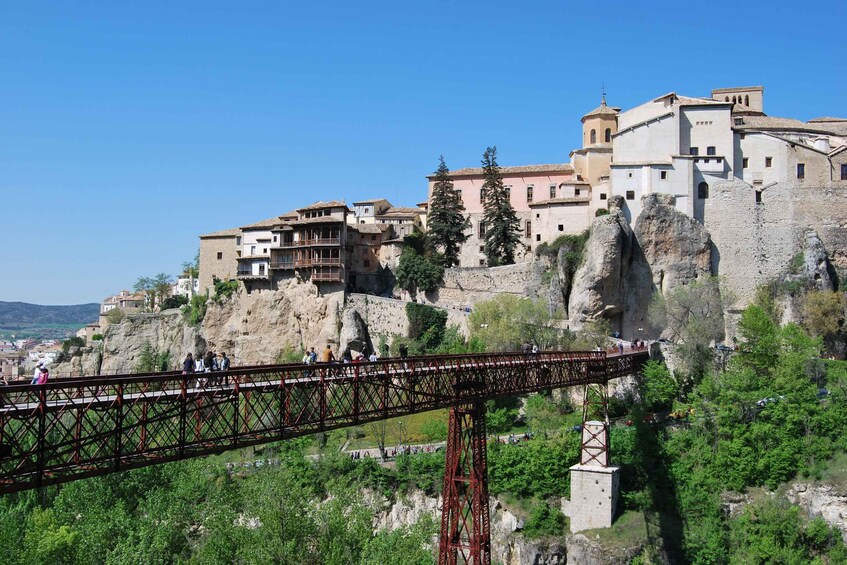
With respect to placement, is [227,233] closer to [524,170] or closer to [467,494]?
[524,170]

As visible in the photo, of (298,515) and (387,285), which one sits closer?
(298,515)

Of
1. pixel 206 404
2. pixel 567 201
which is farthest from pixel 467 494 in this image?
pixel 567 201

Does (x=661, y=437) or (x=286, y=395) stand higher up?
(x=286, y=395)

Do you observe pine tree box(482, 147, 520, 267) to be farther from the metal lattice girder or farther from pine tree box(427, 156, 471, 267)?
the metal lattice girder

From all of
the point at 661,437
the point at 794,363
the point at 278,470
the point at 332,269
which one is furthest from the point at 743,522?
the point at 332,269

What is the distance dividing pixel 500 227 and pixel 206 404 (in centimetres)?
4901

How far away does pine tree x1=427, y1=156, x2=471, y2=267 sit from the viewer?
70062mm

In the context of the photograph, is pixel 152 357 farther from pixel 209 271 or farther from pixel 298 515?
pixel 298 515

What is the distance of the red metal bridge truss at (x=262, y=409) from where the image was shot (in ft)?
50.4

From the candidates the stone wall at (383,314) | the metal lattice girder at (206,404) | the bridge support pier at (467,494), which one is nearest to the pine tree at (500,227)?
the stone wall at (383,314)

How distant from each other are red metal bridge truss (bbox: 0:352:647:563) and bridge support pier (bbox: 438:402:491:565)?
35 millimetres

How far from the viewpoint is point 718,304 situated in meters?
55.0

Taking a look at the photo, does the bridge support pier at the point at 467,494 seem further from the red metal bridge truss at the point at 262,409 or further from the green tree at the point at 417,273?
the green tree at the point at 417,273

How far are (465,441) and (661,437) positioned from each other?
65.9 ft
